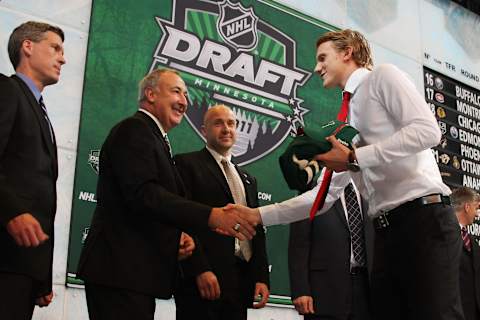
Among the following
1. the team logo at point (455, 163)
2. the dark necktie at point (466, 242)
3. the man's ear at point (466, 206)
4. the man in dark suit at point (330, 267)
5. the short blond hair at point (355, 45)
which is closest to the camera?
the short blond hair at point (355, 45)

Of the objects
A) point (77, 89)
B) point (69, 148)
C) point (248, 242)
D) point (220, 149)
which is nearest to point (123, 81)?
point (77, 89)

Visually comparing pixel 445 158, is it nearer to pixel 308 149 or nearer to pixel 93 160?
pixel 93 160

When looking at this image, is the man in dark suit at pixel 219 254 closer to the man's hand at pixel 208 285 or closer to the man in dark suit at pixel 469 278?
the man's hand at pixel 208 285

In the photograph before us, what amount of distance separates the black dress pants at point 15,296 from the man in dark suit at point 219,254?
0.76 metres

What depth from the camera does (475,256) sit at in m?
4.25

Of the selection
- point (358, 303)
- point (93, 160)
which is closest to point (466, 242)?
point (358, 303)

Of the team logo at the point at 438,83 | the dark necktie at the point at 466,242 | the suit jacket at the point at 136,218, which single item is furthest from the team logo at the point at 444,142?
the suit jacket at the point at 136,218

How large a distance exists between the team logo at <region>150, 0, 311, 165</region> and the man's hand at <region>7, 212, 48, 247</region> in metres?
2.19

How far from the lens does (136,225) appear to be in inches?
86.4

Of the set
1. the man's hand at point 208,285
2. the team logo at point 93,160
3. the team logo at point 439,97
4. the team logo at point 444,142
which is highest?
the team logo at point 439,97

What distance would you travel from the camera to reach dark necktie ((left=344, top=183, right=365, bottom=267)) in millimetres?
3055

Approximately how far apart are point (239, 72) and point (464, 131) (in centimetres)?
289

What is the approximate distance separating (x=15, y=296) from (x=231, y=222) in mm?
829

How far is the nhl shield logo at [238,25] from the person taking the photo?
441 cm
